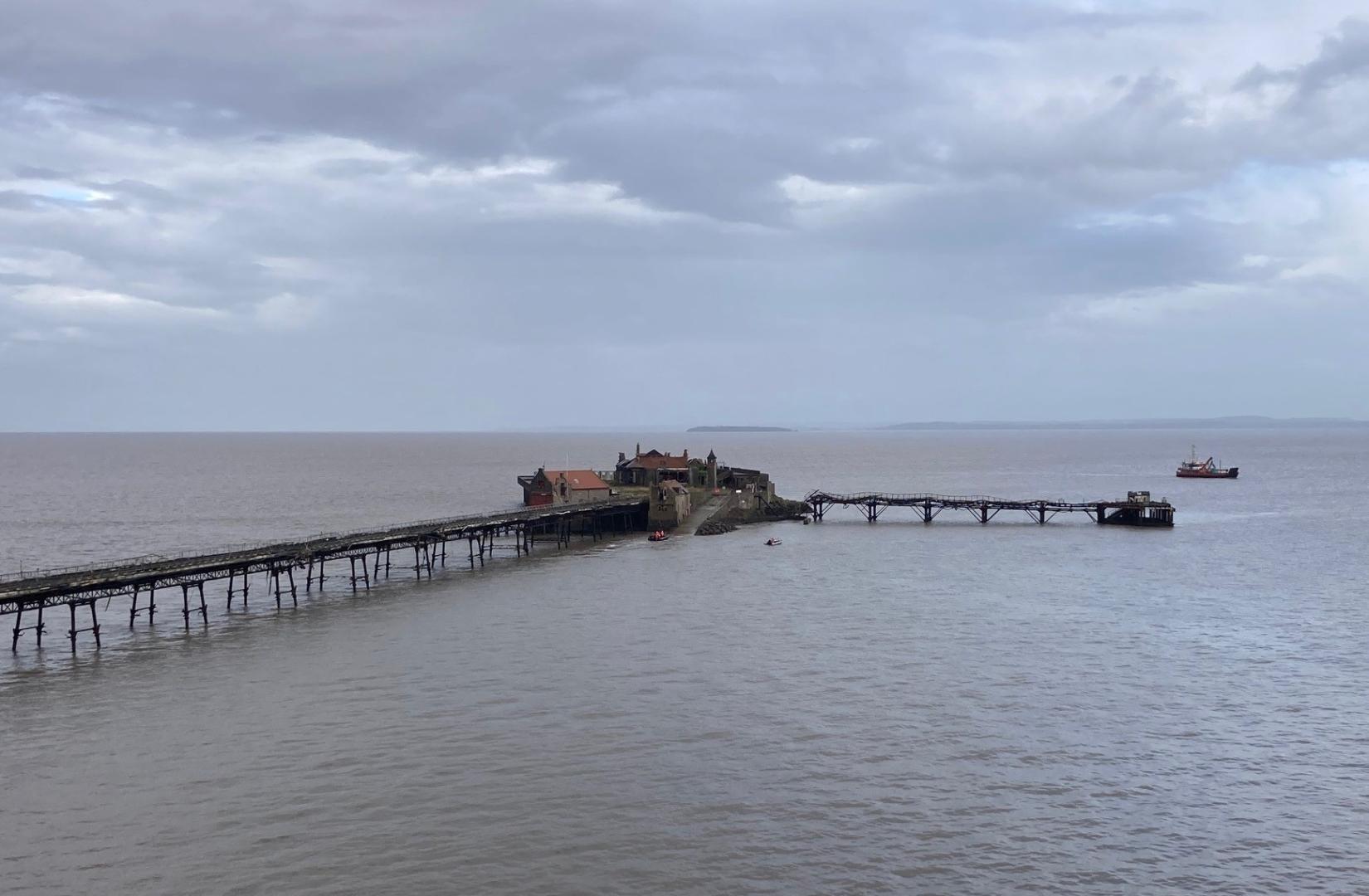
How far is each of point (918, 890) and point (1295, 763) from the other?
17308mm

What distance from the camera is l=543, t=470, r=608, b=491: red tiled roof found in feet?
391

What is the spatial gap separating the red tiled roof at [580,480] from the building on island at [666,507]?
864cm

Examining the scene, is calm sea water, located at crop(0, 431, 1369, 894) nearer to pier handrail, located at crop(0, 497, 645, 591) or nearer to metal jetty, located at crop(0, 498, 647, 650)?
metal jetty, located at crop(0, 498, 647, 650)

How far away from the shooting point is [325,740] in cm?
3850

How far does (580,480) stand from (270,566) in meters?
55.5

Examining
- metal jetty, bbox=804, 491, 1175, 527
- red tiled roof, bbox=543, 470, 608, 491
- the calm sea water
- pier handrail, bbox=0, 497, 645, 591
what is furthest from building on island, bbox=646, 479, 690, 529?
the calm sea water

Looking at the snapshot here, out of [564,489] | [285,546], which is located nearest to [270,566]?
[285,546]

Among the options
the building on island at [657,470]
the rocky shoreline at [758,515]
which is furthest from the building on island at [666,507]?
the building on island at [657,470]

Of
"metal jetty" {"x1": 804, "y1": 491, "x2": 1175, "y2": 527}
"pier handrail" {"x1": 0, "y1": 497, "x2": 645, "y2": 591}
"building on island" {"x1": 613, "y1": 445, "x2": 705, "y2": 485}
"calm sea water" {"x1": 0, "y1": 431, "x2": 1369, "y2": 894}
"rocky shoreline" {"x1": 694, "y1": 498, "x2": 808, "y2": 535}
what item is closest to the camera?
"calm sea water" {"x1": 0, "y1": 431, "x2": 1369, "y2": 894}

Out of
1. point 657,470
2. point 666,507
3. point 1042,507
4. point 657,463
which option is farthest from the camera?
point 657,463

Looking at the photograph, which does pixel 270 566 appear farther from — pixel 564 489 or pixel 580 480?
pixel 580 480

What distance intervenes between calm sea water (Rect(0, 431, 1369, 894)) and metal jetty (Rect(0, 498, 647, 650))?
2.52m

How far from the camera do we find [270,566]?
222 feet

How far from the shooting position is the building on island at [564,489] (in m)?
118
